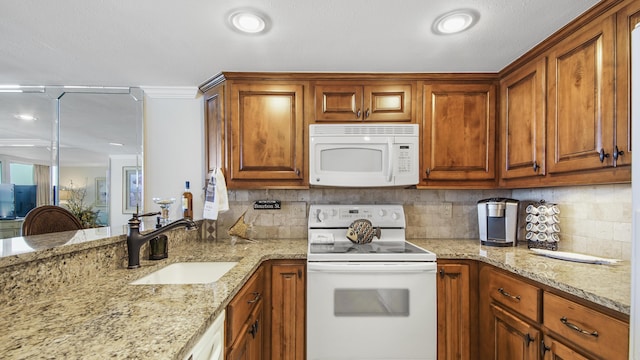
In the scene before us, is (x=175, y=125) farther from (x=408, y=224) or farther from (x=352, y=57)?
(x=408, y=224)

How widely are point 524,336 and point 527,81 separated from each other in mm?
1459

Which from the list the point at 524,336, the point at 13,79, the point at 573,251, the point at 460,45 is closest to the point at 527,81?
the point at 460,45

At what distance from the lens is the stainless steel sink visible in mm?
1363

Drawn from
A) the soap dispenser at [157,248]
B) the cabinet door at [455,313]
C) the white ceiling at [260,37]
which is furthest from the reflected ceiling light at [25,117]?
the cabinet door at [455,313]

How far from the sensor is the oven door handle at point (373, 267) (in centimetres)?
164

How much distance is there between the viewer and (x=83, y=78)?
2.17m

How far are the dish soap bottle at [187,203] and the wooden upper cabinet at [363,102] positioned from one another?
3.98 ft

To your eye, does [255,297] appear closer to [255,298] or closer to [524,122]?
[255,298]

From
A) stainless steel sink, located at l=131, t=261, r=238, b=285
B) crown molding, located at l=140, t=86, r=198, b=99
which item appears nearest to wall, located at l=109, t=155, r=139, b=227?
crown molding, located at l=140, t=86, r=198, b=99

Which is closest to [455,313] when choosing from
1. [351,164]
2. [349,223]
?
[349,223]

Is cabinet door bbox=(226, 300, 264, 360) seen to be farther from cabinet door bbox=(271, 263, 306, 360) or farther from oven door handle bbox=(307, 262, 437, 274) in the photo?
oven door handle bbox=(307, 262, 437, 274)

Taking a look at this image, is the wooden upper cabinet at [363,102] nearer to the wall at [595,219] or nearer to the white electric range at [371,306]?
the white electric range at [371,306]

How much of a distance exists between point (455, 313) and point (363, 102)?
150 centimetres

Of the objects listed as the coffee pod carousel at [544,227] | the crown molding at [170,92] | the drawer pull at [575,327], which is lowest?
the drawer pull at [575,327]
